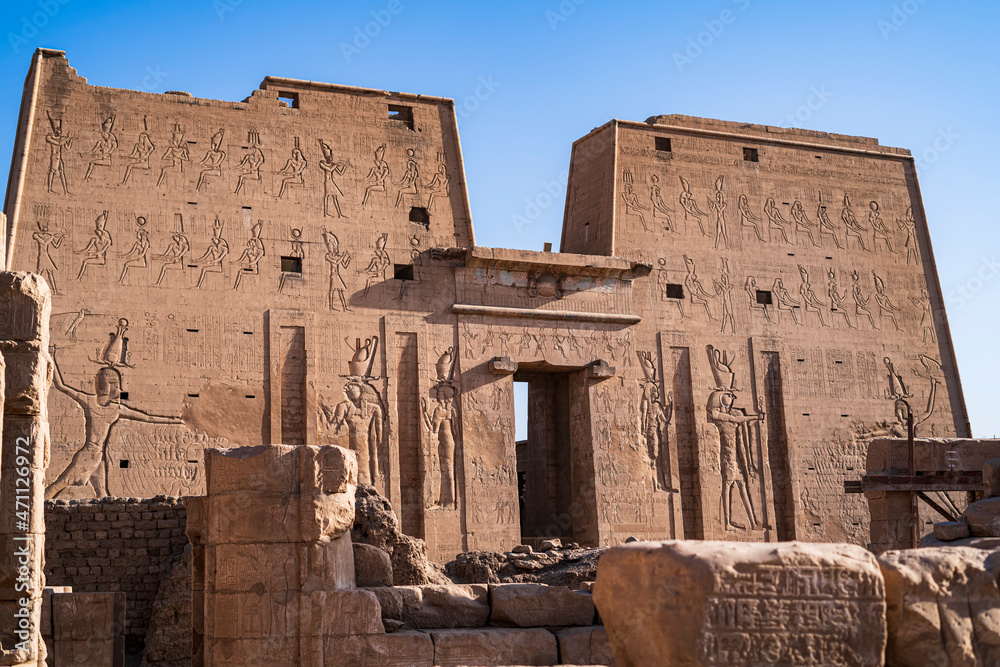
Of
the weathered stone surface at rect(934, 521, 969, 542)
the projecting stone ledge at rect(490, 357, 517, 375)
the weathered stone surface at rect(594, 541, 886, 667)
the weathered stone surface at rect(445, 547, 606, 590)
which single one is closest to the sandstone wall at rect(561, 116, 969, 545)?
the projecting stone ledge at rect(490, 357, 517, 375)

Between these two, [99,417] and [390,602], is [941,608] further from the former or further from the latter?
[99,417]

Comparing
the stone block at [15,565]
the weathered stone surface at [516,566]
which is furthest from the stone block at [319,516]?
the weathered stone surface at [516,566]

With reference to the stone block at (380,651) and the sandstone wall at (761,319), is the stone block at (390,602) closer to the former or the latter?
the stone block at (380,651)

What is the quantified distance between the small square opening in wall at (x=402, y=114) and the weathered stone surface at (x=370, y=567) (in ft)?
36.3

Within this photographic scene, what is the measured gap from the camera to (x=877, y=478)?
46.3 ft

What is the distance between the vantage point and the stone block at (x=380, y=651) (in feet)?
25.8

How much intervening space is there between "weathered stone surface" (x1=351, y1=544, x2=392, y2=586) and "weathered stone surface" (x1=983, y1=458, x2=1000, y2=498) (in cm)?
671

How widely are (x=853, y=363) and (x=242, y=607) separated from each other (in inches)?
604

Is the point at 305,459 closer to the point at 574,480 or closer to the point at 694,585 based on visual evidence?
the point at 694,585

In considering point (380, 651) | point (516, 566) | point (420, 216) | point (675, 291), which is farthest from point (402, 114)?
point (380, 651)

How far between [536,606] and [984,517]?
201 inches

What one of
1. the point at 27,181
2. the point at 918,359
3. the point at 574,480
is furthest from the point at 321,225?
the point at 918,359

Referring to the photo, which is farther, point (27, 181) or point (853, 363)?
point (853, 363)

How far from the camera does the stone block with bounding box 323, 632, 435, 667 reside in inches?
310
